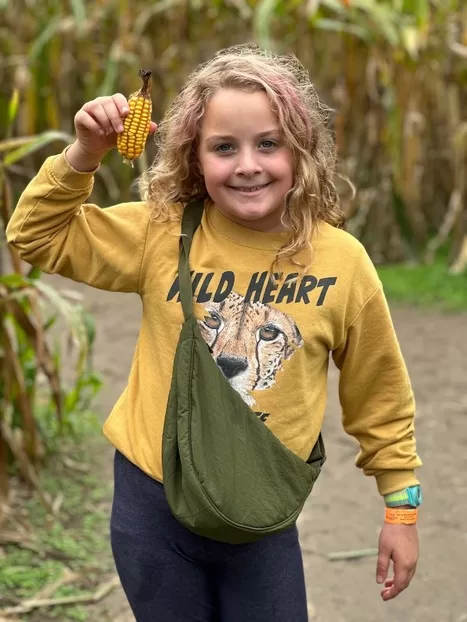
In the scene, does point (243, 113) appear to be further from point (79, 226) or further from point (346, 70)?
point (346, 70)

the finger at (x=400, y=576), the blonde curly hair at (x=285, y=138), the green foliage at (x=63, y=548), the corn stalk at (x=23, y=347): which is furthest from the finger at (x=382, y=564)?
the corn stalk at (x=23, y=347)

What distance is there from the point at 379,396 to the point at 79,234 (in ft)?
1.70

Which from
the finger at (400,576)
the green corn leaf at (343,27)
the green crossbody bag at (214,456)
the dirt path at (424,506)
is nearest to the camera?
the green crossbody bag at (214,456)

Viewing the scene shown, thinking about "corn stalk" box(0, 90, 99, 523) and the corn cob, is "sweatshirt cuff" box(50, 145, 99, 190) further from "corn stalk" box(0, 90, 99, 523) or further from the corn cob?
"corn stalk" box(0, 90, 99, 523)

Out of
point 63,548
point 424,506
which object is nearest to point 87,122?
point 63,548

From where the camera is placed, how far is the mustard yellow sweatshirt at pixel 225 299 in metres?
1.36

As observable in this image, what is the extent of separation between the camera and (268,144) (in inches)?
52.6

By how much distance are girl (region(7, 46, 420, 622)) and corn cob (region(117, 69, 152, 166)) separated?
20 mm

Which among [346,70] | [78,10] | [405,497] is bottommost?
[405,497]

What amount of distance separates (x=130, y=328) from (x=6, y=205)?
84.5 inches

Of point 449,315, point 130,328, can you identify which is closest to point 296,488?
point 130,328

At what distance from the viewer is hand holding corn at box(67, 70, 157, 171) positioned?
129cm

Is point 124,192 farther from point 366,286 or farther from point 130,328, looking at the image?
point 366,286

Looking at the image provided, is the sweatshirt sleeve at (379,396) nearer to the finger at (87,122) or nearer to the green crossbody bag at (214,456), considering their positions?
the green crossbody bag at (214,456)
